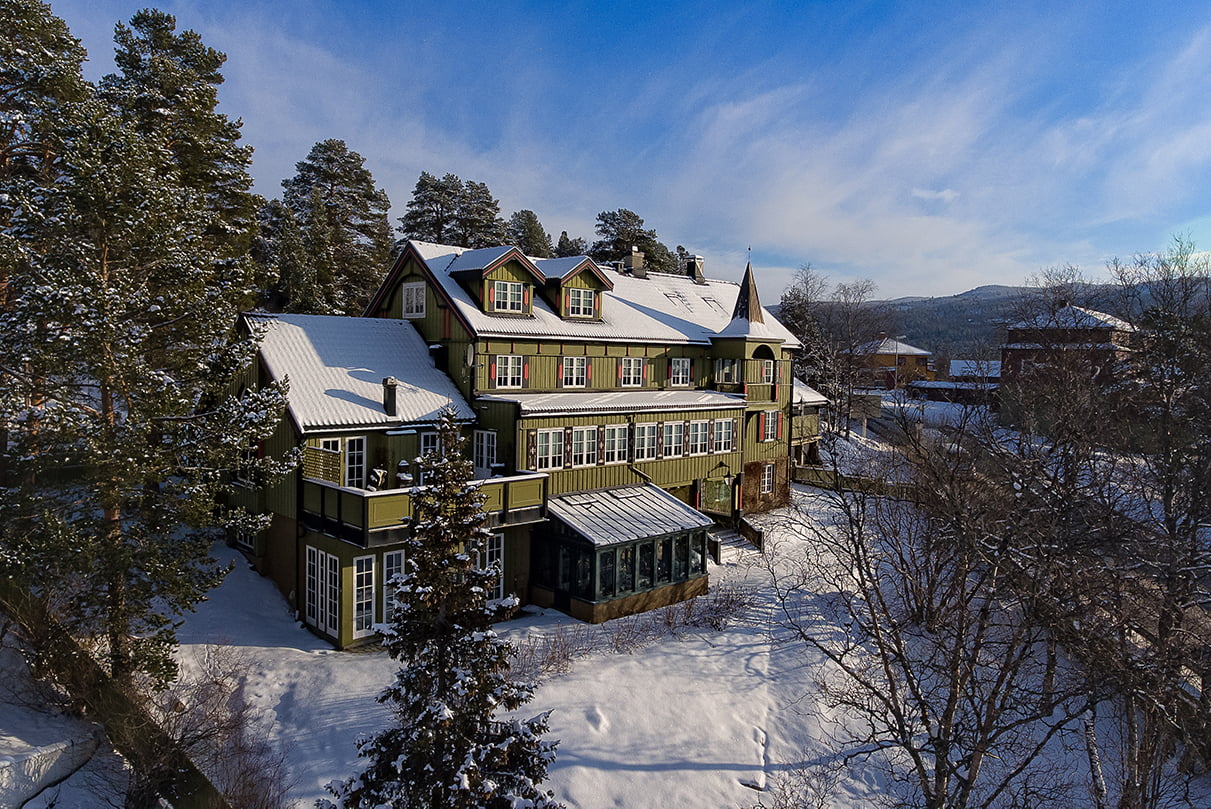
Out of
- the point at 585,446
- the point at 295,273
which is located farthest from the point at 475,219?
the point at 585,446

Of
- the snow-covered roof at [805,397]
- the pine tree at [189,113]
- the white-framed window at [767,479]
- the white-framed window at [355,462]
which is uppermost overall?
the pine tree at [189,113]

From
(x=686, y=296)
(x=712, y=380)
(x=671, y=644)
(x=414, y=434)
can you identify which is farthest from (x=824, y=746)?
(x=686, y=296)

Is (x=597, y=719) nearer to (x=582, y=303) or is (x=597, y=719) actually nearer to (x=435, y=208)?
(x=582, y=303)

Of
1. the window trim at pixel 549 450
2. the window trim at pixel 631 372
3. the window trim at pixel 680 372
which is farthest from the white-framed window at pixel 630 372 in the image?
the window trim at pixel 549 450

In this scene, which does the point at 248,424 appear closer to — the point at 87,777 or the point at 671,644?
the point at 87,777

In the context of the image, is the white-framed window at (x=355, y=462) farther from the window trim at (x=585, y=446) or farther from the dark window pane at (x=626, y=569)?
the dark window pane at (x=626, y=569)

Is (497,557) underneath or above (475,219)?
underneath
